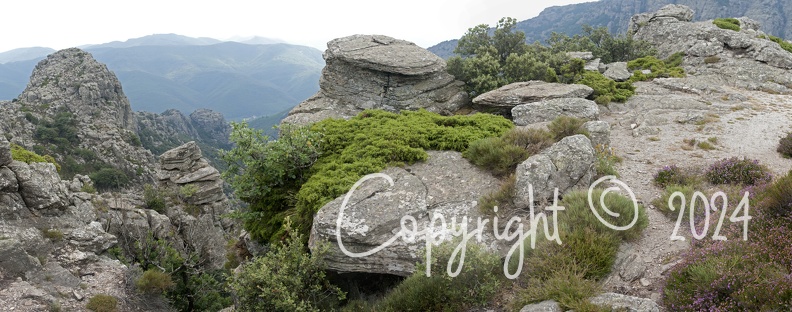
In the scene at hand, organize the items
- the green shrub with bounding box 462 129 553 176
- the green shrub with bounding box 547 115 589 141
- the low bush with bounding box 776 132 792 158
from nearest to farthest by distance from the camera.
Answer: the green shrub with bounding box 462 129 553 176 → the low bush with bounding box 776 132 792 158 → the green shrub with bounding box 547 115 589 141

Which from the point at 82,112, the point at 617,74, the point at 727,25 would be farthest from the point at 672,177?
the point at 82,112

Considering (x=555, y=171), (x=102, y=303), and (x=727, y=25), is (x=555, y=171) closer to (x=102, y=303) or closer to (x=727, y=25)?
(x=102, y=303)

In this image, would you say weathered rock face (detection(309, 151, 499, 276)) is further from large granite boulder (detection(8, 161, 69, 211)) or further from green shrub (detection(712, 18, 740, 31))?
green shrub (detection(712, 18, 740, 31))

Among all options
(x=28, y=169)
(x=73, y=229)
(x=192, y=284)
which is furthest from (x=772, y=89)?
(x=28, y=169)

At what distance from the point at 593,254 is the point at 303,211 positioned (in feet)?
21.4

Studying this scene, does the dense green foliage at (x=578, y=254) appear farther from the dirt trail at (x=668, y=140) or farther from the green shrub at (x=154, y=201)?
the green shrub at (x=154, y=201)

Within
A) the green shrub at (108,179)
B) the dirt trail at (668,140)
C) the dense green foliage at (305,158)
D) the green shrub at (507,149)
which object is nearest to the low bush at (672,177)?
the dirt trail at (668,140)

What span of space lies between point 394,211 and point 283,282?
2.70m

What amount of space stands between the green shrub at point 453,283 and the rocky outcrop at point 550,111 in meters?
8.12

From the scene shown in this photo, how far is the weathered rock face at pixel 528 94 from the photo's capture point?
52.5 ft

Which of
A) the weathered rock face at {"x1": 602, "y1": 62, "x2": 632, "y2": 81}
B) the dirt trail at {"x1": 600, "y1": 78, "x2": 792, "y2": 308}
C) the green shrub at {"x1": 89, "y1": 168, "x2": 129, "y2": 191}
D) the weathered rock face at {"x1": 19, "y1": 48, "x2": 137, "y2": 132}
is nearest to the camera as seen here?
the dirt trail at {"x1": 600, "y1": 78, "x2": 792, "y2": 308}

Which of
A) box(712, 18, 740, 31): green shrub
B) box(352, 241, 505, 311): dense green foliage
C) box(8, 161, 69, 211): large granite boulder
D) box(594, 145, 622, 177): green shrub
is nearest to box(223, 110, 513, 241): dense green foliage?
box(594, 145, 622, 177): green shrub

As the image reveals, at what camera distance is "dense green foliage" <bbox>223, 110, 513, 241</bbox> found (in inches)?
405

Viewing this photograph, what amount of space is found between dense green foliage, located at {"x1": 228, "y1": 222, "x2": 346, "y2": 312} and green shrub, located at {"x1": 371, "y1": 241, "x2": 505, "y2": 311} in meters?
1.62
